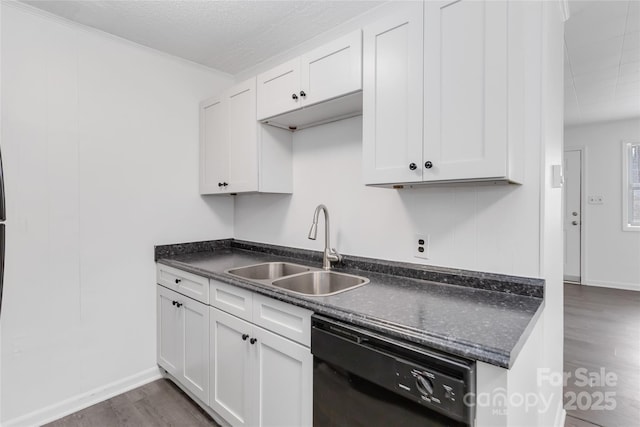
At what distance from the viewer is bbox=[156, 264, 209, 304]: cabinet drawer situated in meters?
1.92

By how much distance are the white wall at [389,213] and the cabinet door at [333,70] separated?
350mm

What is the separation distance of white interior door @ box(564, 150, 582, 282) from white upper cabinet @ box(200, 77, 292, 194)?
15.9 feet

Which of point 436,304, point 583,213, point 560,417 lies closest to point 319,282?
point 436,304

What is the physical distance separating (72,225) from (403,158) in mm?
2020

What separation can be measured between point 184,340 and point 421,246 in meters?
1.59

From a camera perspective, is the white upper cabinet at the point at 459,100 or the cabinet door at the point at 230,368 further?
the cabinet door at the point at 230,368

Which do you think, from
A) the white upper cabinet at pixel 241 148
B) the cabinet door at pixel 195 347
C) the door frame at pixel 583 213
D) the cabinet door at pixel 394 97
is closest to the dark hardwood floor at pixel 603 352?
the door frame at pixel 583 213

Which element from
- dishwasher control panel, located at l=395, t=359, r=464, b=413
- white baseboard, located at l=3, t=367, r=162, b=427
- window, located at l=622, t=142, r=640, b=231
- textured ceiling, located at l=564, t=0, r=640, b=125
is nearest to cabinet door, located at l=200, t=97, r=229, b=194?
white baseboard, located at l=3, t=367, r=162, b=427

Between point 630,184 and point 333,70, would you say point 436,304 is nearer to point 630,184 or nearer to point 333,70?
point 333,70

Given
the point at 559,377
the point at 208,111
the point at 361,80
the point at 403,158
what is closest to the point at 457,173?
the point at 403,158

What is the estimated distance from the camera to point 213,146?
2490 millimetres

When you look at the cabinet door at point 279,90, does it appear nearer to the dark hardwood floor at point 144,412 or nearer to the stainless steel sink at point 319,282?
the stainless steel sink at point 319,282

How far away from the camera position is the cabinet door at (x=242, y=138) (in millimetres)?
2164

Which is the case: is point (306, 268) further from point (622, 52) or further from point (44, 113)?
point (622, 52)
